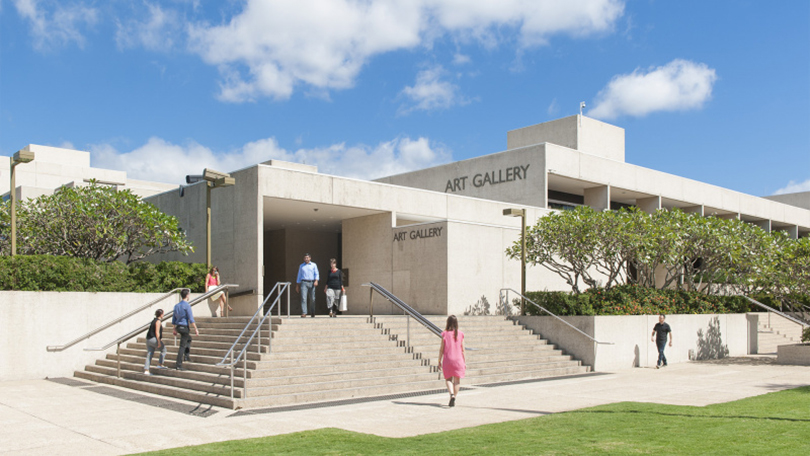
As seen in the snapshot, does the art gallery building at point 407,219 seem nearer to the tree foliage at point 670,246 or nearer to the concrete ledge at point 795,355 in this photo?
the tree foliage at point 670,246

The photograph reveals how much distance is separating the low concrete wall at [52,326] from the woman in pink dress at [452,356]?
31.4 feet

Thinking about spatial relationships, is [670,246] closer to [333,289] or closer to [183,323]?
[333,289]

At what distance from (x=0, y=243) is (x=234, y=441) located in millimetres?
17277

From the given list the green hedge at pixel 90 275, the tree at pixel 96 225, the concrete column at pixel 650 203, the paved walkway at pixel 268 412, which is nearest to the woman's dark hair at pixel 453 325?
the paved walkway at pixel 268 412

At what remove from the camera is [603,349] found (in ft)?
58.4

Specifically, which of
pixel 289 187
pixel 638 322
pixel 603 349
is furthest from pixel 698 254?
pixel 289 187

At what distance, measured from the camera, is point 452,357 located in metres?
11.2

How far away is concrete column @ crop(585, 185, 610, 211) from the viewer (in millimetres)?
30562

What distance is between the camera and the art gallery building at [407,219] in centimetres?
1958

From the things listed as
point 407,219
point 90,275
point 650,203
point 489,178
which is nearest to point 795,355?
point 407,219

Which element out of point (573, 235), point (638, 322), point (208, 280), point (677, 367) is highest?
point (573, 235)

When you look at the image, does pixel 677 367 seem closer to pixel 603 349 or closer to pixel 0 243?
pixel 603 349

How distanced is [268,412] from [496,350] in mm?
7536

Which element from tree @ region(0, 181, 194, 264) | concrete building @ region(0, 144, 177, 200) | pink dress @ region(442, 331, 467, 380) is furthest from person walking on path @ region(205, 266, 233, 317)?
concrete building @ region(0, 144, 177, 200)
